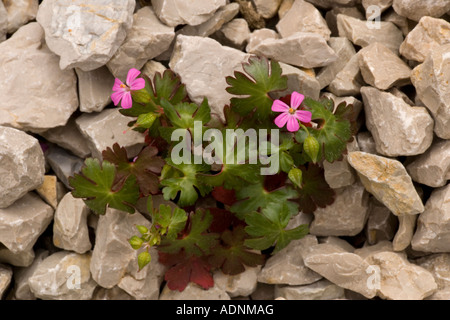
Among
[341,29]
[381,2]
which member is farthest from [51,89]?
[381,2]

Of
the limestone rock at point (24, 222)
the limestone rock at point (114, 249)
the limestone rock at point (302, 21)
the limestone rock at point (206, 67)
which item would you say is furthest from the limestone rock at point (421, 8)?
the limestone rock at point (24, 222)

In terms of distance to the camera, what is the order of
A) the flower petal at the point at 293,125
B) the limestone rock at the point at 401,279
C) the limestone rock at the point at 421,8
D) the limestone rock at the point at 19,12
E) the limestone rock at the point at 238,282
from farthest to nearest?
the limestone rock at the point at 19,12 < the limestone rock at the point at 238,282 < the limestone rock at the point at 421,8 < the limestone rock at the point at 401,279 < the flower petal at the point at 293,125

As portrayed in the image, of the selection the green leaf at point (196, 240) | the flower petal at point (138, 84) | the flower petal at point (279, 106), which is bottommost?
the green leaf at point (196, 240)

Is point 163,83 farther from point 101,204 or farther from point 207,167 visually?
point 101,204

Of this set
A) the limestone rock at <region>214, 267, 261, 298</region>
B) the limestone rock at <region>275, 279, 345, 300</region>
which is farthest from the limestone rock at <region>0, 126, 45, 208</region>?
the limestone rock at <region>275, 279, 345, 300</region>

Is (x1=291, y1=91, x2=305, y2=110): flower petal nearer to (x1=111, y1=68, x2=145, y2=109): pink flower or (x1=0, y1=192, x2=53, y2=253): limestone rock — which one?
(x1=111, y1=68, x2=145, y2=109): pink flower

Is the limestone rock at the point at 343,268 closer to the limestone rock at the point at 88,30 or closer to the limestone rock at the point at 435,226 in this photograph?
the limestone rock at the point at 435,226
